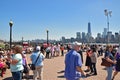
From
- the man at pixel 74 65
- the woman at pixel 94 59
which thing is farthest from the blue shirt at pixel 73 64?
the woman at pixel 94 59

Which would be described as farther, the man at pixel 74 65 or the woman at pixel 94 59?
the woman at pixel 94 59

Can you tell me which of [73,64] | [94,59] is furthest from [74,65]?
[94,59]

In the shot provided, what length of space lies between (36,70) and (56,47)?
22.9m

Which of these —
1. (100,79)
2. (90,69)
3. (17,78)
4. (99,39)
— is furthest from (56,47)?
(99,39)

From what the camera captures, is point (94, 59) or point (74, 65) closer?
point (74, 65)

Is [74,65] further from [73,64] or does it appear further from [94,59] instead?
[94,59]

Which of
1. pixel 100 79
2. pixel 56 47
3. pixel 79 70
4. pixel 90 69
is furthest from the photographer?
pixel 56 47

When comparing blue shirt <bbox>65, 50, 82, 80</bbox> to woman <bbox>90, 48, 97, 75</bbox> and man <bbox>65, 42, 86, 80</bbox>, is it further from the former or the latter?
woman <bbox>90, 48, 97, 75</bbox>

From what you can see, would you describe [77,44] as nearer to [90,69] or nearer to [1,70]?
[1,70]

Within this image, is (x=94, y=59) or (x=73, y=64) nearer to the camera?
(x=73, y=64)

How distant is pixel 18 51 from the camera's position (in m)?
8.78

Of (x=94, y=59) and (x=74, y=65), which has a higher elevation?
(x=74, y=65)

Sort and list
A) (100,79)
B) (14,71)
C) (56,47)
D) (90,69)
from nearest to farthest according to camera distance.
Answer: (14,71) < (100,79) < (90,69) < (56,47)

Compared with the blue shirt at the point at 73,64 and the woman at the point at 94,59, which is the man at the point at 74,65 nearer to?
the blue shirt at the point at 73,64
